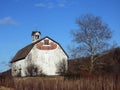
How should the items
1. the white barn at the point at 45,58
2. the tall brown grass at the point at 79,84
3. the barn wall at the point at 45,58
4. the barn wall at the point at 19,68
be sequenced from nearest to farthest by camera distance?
the tall brown grass at the point at 79,84
the white barn at the point at 45,58
the barn wall at the point at 45,58
the barn wall at the point at 19,68

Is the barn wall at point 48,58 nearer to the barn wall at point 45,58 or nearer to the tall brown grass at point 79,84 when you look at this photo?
the barn wall at point 45,58

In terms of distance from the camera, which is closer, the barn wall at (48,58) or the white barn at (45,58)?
the white barn at (45,58)

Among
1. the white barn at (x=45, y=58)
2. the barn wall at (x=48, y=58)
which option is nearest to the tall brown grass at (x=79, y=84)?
the white barn at (x=45, y=58)

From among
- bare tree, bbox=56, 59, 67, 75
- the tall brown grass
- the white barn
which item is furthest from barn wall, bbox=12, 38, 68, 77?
the tall brown grass

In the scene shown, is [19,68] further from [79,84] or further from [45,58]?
[79,84]

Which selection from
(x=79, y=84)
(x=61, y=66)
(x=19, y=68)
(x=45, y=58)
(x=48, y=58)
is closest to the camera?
(x=79, y=84)

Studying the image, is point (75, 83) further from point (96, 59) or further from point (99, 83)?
point (96, 59)

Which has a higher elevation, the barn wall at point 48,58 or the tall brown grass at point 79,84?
the barn wall at point 48,58

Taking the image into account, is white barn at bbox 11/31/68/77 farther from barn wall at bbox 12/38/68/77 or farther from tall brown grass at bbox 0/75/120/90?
tall brown grass at bbox 0/75/120/90

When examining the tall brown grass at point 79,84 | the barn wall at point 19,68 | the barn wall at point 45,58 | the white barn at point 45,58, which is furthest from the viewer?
the barn wall at point 19,68

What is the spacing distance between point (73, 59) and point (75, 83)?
1020 inches

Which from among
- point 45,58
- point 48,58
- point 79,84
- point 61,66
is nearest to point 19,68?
point 45,58

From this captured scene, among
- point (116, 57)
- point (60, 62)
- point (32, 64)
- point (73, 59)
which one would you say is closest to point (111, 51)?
point (116, 57)

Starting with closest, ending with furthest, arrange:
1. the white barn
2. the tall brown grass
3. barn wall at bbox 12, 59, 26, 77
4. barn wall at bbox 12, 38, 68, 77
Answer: the tall brown grass → the white barn → barn wall at bbox 12, 38, 68, 77 → barn wall at bbox 12, 59, 26, 77
